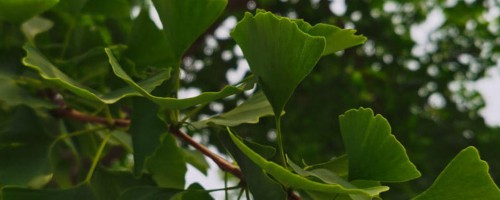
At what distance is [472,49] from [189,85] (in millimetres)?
A: 901

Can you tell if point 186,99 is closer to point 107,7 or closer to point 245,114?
point 245,114

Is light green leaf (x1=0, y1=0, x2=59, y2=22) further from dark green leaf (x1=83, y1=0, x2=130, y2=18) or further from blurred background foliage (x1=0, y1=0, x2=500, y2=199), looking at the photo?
blurred background foliage (x1=0, y1=0, x2=500, y2=199)

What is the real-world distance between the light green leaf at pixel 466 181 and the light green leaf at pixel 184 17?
0.69ft

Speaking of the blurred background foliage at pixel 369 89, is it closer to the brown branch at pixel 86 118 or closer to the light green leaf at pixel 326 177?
the brown branch at pixel 86 118

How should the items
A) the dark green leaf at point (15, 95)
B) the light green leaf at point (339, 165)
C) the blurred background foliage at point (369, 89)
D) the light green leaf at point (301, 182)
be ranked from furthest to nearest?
the blurred background foliage at point (369, 89) < the dark green leaf at point (15, 95) < the light green leaf at point (339, 165) < the light green leaf at point (301, 182)

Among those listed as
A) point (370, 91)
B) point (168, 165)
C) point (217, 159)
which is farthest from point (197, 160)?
point (370, 91)

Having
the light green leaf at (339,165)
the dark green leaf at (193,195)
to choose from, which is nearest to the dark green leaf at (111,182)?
the dark green leaf at (193,195)

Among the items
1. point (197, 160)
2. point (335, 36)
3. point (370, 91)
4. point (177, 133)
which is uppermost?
point (335, 36)

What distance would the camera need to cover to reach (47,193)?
600 millimetres

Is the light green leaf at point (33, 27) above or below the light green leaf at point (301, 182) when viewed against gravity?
below

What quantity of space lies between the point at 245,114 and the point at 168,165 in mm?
165

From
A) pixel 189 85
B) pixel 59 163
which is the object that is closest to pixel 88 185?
pixel 59 163

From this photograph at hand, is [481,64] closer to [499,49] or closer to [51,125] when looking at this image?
[499,49]

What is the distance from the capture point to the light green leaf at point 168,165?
71cm
